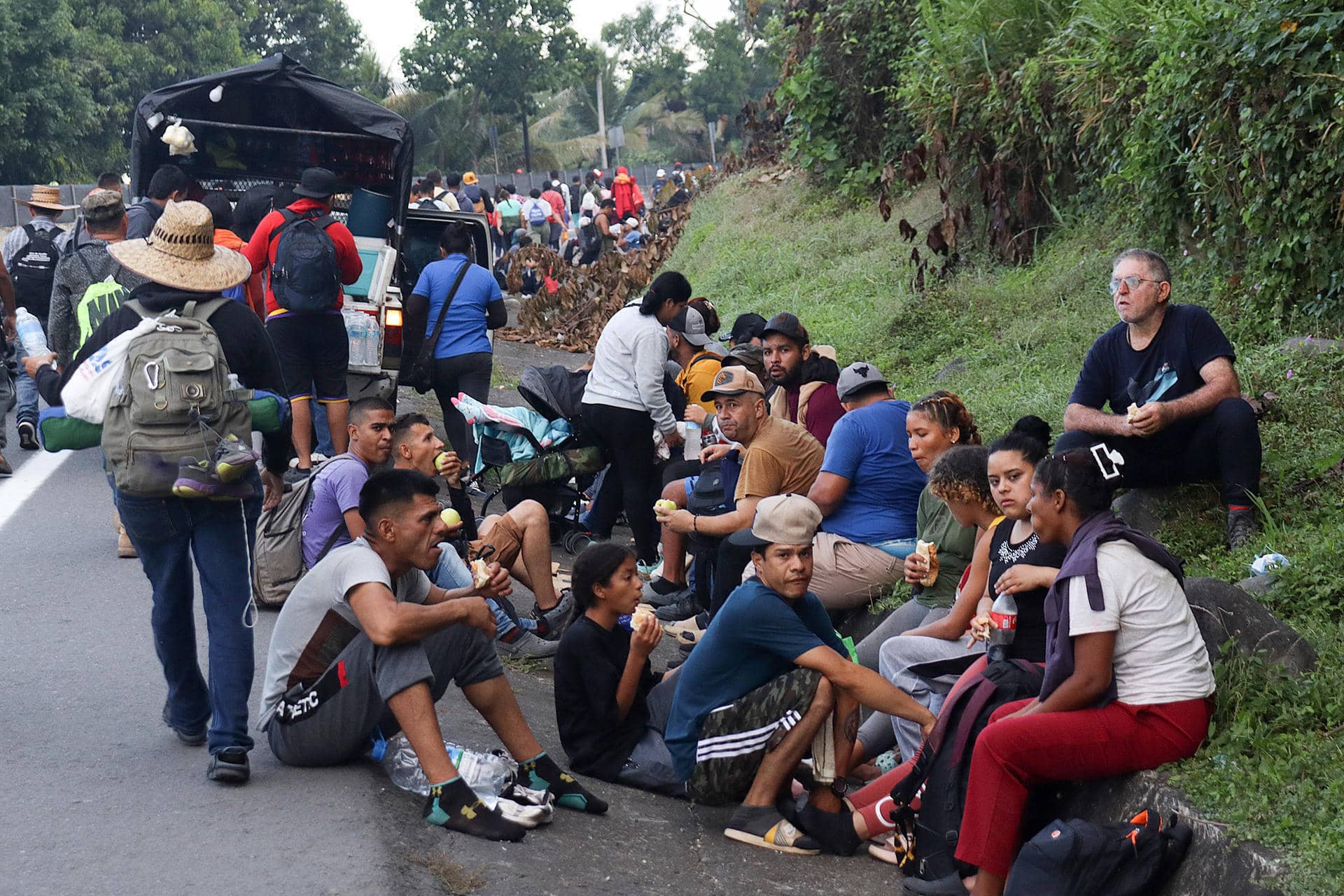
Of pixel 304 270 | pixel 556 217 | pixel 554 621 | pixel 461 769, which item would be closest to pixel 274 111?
pixel 304 270

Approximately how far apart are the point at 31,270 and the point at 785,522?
7968 mm

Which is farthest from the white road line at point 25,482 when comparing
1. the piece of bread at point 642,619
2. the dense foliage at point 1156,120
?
the dense foliage at point 1156,120

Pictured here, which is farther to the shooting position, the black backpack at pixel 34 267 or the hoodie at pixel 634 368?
the black backpack at pixel 34 267

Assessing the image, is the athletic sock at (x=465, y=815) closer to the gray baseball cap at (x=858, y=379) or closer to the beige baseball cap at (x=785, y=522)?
the beige baseball cap at (x=785, y=522)

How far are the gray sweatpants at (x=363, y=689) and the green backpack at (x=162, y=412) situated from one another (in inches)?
35.7

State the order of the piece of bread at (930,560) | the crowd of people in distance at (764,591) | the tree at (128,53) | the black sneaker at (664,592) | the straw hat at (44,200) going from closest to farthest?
1. the crowd of people in distance at (764,591)
2. the piece of bread at (930,560)
3. the black sneaker at (664,592)
4. the straw hat at (44,200)
5. the tree at (128,53)

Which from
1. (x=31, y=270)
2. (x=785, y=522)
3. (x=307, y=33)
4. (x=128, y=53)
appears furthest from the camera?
(x=307, y=33)

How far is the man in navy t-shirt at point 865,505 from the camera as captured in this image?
7039mm

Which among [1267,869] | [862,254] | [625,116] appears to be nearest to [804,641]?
[1267,869]

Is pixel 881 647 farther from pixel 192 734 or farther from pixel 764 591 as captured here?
pixel 192 734

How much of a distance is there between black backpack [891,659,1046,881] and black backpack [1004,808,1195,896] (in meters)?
0.50

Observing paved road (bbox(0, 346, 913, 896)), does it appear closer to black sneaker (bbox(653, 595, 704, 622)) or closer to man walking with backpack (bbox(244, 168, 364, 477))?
black sneaker (bbox(653, 595, 704, 622))

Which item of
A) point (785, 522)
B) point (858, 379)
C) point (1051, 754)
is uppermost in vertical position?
point (858, 379)

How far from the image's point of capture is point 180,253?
5.25 metres
